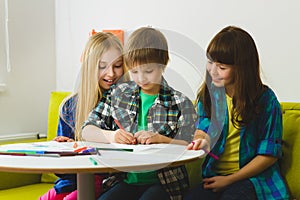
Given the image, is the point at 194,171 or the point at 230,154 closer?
the point at 230,154

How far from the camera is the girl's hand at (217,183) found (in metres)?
1.53

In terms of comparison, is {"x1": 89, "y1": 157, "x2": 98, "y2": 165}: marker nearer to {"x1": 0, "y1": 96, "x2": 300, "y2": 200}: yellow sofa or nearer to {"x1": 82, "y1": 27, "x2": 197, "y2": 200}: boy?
{"x1": 82, "y1": 27, "x2": 197, "y2": 200}: boy

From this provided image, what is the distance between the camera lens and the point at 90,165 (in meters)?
1.13

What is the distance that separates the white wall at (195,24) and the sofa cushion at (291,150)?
0.20m

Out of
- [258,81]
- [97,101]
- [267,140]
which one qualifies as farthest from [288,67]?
[97,101]

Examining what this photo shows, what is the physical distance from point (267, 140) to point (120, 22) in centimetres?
130

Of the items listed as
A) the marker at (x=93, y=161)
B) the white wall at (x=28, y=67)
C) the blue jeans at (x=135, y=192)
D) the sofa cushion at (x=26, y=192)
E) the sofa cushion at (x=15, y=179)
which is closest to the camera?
the marker at (x=93, y=161)

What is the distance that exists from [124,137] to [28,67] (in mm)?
A: 1472

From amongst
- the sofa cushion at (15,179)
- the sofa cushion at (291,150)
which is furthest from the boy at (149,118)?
the sofa cushion at (15,179)

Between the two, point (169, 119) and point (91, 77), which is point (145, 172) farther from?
point (91, 77)

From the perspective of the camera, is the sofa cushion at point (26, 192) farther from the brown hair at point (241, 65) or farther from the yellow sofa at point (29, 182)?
the brown hair at point (241, 65)

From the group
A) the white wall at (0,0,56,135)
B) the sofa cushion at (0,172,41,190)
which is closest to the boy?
the sofa cushion at (0,172,41,190)

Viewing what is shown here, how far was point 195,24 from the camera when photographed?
212 cm

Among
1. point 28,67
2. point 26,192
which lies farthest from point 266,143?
point 28,67
